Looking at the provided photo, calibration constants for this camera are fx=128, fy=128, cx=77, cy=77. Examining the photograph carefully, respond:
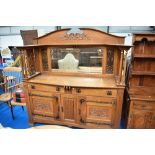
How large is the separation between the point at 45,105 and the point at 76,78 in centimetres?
74

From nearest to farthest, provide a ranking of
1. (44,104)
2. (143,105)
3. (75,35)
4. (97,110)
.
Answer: (143,105) → (97,110) → (75,35) → (44,104)

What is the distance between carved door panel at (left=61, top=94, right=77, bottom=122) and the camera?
2.12 meters

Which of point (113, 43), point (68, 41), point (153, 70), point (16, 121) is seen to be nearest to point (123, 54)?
point (113, 43)

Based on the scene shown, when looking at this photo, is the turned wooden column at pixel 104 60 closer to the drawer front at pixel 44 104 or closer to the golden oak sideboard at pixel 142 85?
the golden oak sideboard at pixel 142 85

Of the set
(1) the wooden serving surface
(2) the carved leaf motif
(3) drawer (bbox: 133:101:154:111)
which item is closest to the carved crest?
(1) the wooden serving surface

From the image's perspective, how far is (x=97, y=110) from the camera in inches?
81.8

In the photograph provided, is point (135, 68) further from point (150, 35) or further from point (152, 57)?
point (150, 35)

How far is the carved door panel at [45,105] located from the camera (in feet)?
7.29

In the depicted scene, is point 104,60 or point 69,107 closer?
point 69,107

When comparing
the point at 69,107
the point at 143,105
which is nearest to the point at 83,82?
the point at 69,107

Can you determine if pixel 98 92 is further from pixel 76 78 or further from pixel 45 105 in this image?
pixel 45 105

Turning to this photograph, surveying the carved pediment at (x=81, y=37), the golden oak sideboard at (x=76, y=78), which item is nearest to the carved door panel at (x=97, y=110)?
the golden oak sideboard at (x=76, y=78)

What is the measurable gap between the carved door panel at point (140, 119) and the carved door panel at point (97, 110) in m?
0.29

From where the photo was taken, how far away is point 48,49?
2447mm
